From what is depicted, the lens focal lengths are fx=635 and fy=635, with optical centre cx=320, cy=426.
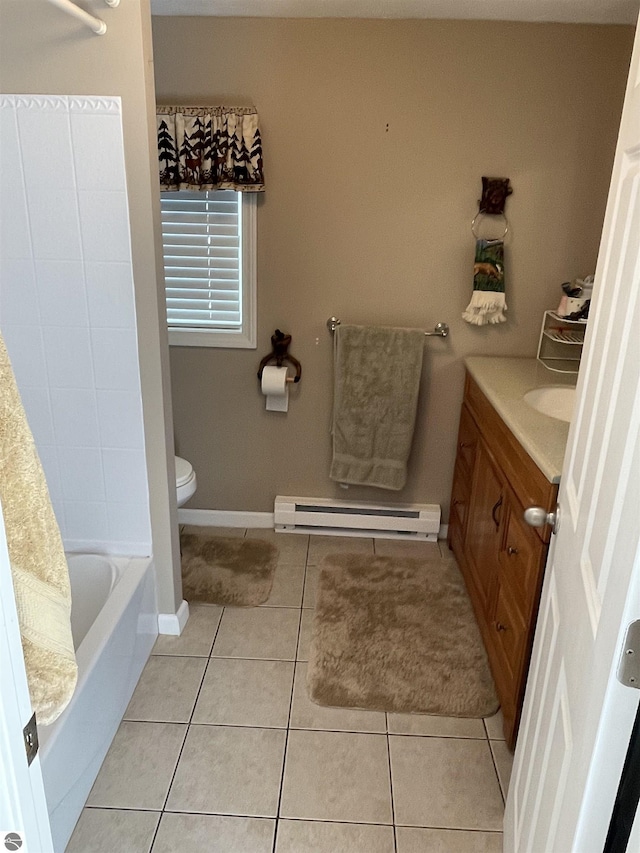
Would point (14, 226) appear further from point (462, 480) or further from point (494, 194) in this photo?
point (462, 480)

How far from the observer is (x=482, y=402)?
2.50m

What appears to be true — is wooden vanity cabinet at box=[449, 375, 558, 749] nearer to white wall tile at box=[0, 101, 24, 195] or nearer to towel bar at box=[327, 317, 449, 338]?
towel bar at box=[327, 317, 449, 338]

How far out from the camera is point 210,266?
2807 millimetres

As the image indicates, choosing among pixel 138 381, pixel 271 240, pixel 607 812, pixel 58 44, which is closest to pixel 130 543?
pixel 138 381

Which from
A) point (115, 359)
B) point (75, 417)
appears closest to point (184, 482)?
point (75, 417)

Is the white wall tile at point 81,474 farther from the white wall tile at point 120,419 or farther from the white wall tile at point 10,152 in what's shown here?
the white wall tile at point 10,152

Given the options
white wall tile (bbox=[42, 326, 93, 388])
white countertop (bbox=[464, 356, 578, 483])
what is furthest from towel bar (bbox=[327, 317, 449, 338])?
white wall tile (bbox=[42, 326, 93, 388])

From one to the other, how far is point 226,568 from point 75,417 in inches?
40.5

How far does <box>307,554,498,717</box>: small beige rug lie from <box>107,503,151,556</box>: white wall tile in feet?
2.41

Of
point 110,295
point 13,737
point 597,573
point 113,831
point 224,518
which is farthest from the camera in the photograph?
point 224,518

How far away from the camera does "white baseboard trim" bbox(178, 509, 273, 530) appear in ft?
10.4

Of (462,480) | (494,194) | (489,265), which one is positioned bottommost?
(462,480)

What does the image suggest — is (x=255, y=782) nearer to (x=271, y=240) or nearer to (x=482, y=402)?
(x=482, y=402)

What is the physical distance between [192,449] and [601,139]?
2.21 meters
